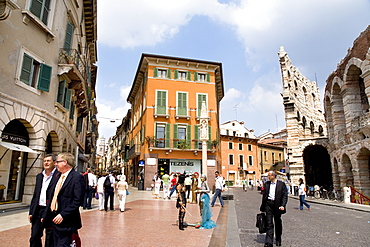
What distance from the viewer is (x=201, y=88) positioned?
2852 centimetres

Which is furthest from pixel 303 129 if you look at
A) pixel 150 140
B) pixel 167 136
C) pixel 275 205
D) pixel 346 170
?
pixel 275 205

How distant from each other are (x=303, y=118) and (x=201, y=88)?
10945 millimetres

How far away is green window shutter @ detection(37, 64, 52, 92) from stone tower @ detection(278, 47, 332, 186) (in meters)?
20.1

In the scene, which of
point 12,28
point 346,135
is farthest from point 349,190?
point 12,28

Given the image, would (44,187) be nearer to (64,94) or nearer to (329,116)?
(64,94)

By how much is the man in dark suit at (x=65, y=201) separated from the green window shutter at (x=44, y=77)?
924cm

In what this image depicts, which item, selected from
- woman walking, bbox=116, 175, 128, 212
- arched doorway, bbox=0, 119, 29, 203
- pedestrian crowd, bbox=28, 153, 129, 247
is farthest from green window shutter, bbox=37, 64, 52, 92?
pedestrian crowd, bbox=28, 153, 129, 247

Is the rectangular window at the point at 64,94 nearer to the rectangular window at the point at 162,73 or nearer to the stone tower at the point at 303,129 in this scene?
the rectangular window at the point at 162,73

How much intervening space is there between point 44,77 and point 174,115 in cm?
1633

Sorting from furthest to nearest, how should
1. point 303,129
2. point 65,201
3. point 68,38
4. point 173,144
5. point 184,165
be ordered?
1. point 184,165
2. point 173,144
3. point 303,129
4. point 68,38
5. point 65,201

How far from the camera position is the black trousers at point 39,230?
11.8 feet

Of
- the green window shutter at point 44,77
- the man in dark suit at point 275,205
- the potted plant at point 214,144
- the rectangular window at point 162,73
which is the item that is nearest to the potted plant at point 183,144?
the potted plant at point 214,144

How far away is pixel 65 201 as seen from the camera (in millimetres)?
3383

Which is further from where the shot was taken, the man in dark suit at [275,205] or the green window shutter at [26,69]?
the green window shutter at [26,69]
